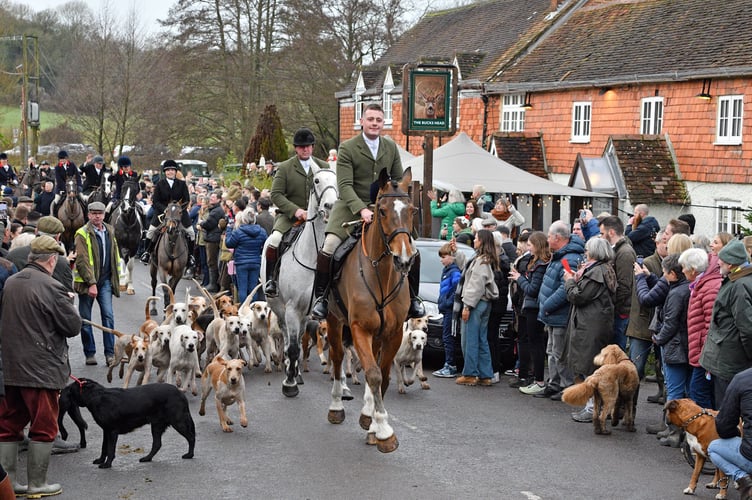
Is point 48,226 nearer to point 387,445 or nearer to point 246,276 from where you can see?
point 387,445

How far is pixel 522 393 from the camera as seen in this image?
1271 centimetres

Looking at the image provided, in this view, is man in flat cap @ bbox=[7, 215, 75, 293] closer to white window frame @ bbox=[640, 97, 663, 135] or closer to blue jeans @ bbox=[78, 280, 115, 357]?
blue jeans @ bbox=[78, 280, 115, 357]

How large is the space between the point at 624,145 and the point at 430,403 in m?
16.9

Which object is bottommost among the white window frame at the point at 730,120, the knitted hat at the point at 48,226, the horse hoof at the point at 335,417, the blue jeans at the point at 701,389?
the horse hoof at the point at 335,417

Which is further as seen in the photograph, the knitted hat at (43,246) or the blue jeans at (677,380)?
the blue jeans at (677,380)

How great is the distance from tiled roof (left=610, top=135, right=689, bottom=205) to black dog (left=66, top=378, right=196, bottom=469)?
18472mm

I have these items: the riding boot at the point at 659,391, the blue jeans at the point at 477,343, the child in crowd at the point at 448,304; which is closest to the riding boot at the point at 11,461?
the blue jeans at the point at 477,343

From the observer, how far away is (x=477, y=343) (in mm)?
13180

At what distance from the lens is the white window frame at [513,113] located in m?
33.4

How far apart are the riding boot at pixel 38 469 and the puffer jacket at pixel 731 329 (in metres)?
5.75

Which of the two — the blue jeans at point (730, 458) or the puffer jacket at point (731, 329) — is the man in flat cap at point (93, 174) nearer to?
the puffer jacket at point (731, 329)

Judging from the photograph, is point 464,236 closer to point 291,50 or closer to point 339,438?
point 339,438

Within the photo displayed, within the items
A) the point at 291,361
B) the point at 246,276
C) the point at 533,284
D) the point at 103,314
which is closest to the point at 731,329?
the point at 533,284

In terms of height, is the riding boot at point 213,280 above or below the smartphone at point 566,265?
below
